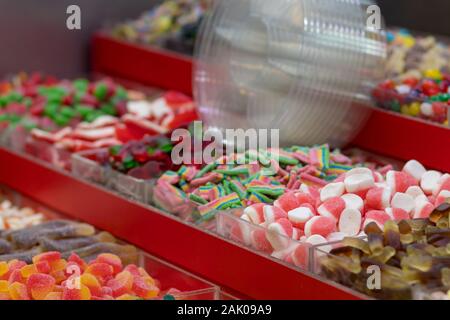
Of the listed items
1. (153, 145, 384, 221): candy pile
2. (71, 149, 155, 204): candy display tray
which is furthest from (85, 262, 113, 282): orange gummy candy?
(71, 149, 155, 204): candy display tray

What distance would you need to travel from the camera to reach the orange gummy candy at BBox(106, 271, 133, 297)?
8.00 ft

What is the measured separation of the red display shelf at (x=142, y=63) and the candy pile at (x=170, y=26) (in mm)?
48

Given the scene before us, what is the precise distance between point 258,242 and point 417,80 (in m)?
1.19

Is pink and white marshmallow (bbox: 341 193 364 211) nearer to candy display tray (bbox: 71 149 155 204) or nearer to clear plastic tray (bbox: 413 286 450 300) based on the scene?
clear plastic tray (bbox: 413 286 450 300)

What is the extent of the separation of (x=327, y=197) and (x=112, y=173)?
0.89 metres

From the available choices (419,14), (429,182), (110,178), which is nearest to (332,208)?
(429,182)

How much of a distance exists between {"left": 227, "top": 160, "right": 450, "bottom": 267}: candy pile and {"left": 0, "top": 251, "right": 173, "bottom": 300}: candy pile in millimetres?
333

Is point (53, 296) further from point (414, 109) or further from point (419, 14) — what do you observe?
point (419, 14)

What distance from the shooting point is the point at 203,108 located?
11.2 ft

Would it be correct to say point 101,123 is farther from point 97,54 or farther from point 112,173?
point 97,54

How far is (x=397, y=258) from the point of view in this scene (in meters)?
2.20
